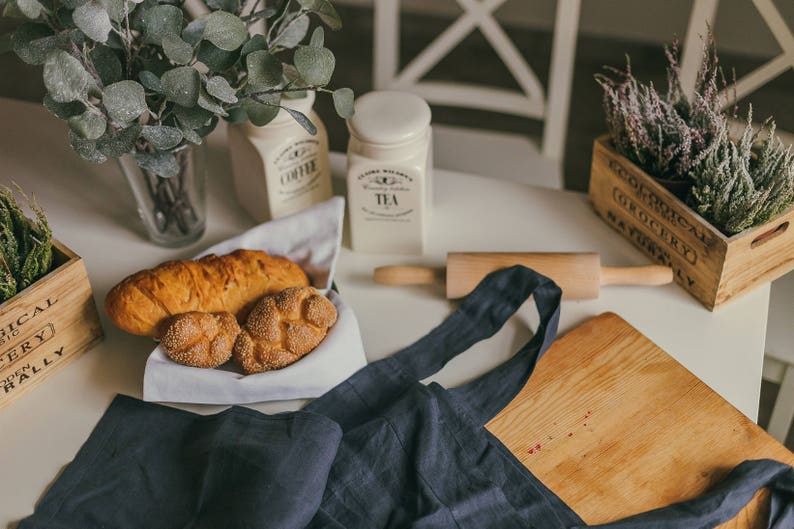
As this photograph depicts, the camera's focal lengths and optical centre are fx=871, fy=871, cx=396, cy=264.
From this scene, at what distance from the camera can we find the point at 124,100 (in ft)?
2.71

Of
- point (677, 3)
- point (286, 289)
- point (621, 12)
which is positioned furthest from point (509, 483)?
point (621, 12)

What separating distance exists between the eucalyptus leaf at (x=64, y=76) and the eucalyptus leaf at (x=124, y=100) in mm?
28

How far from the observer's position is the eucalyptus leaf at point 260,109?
3.08ft

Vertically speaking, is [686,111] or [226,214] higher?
[686,111]

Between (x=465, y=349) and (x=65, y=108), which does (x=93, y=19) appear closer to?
(x=65, y=108)

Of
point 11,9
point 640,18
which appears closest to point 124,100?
point 11,9

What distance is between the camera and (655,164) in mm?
1065

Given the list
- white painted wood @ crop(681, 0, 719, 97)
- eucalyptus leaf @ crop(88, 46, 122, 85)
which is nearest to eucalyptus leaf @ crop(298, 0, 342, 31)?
eucalyptus leaf @ crop(88, 46, 122, 85)

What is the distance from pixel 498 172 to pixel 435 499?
0.78 m

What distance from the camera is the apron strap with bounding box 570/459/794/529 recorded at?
800 mm

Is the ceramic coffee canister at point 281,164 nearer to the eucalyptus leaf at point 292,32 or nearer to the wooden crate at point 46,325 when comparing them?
the eucalyptus leaf at point 292,32

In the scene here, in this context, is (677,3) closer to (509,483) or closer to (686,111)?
(686,111)

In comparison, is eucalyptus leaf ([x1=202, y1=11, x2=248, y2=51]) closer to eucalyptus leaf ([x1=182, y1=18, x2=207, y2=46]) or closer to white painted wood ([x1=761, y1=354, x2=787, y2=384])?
eucalyptus leaf ([x1=182, y1=18, x2=207, y2=46])

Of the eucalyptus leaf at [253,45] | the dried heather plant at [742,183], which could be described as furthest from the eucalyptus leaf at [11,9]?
the dried heather plant at [742,183]
